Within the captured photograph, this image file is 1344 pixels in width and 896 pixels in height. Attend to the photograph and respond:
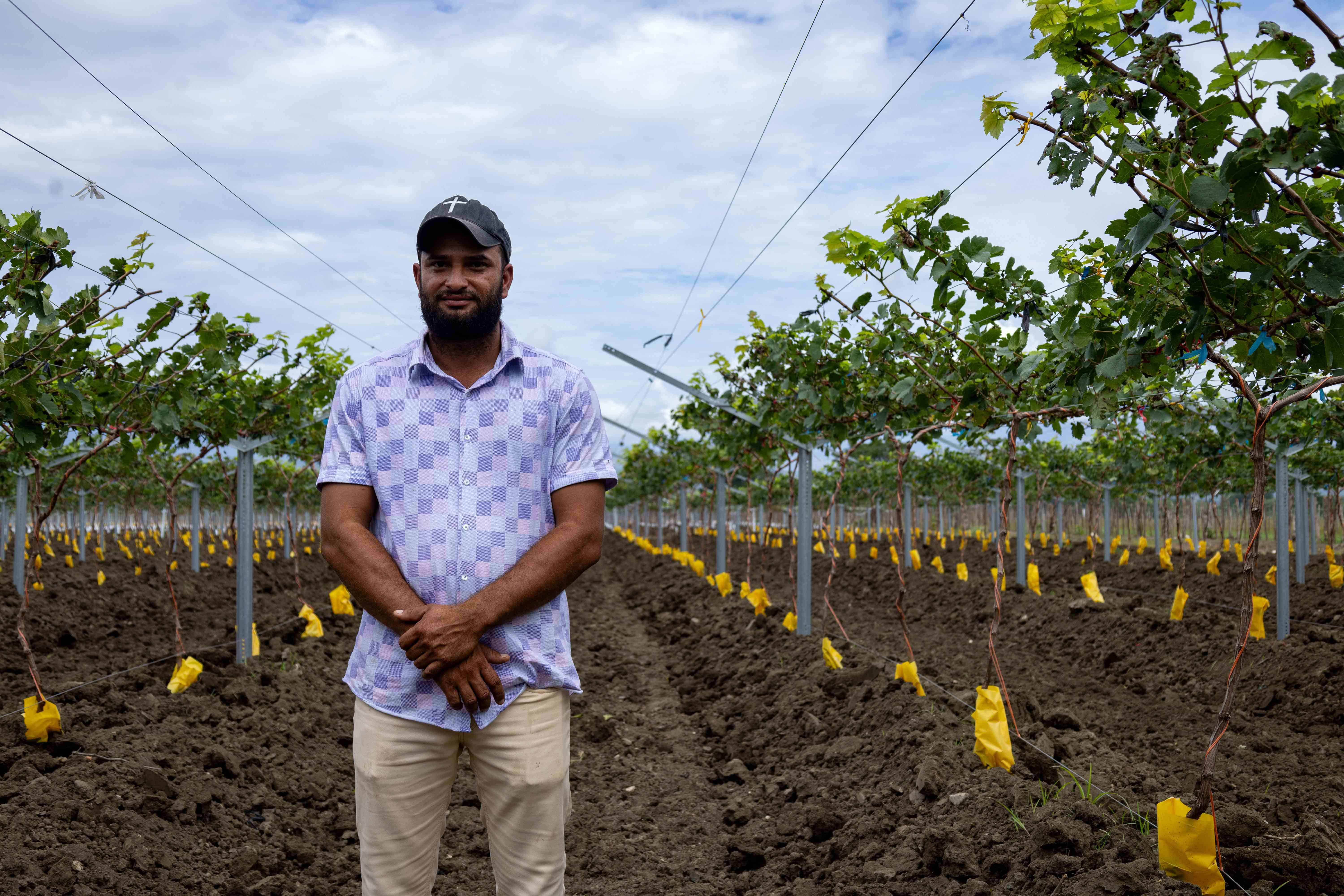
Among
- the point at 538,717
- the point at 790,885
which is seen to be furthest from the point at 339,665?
the point at 538,717

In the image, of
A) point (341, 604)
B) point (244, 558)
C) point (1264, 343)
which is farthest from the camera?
point (341, 604)

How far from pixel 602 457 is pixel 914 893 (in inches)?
106

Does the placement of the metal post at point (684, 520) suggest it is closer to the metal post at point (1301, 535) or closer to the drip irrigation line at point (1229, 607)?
the drip irrigation line at point (1229, 607)

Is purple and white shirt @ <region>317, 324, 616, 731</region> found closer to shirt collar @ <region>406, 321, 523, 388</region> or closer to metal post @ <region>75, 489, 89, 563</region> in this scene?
shirt collar @ <region>406, 321, 523, 388</region>

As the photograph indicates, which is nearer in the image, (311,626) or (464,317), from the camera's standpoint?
(464,317)

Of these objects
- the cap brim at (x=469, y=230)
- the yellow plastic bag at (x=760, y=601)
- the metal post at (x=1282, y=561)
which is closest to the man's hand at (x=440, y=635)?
the cap brim at (x=469, y=230)

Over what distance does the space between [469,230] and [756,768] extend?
5030 mm

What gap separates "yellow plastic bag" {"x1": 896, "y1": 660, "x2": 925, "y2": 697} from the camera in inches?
243

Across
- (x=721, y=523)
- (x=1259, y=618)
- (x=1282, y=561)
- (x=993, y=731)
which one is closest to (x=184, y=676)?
(x=993, y=731)

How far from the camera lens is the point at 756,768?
20.2 feet

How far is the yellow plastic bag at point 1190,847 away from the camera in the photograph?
292cm

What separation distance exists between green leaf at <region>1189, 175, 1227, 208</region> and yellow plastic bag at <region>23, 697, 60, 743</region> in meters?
5.74

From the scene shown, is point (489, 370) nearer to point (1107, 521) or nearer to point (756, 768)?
point (756, 768)

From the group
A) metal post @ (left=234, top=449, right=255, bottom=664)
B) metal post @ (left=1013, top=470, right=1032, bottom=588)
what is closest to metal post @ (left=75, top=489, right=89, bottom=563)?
metal post @ (left=234, top=449, right=255, bottom=664)
